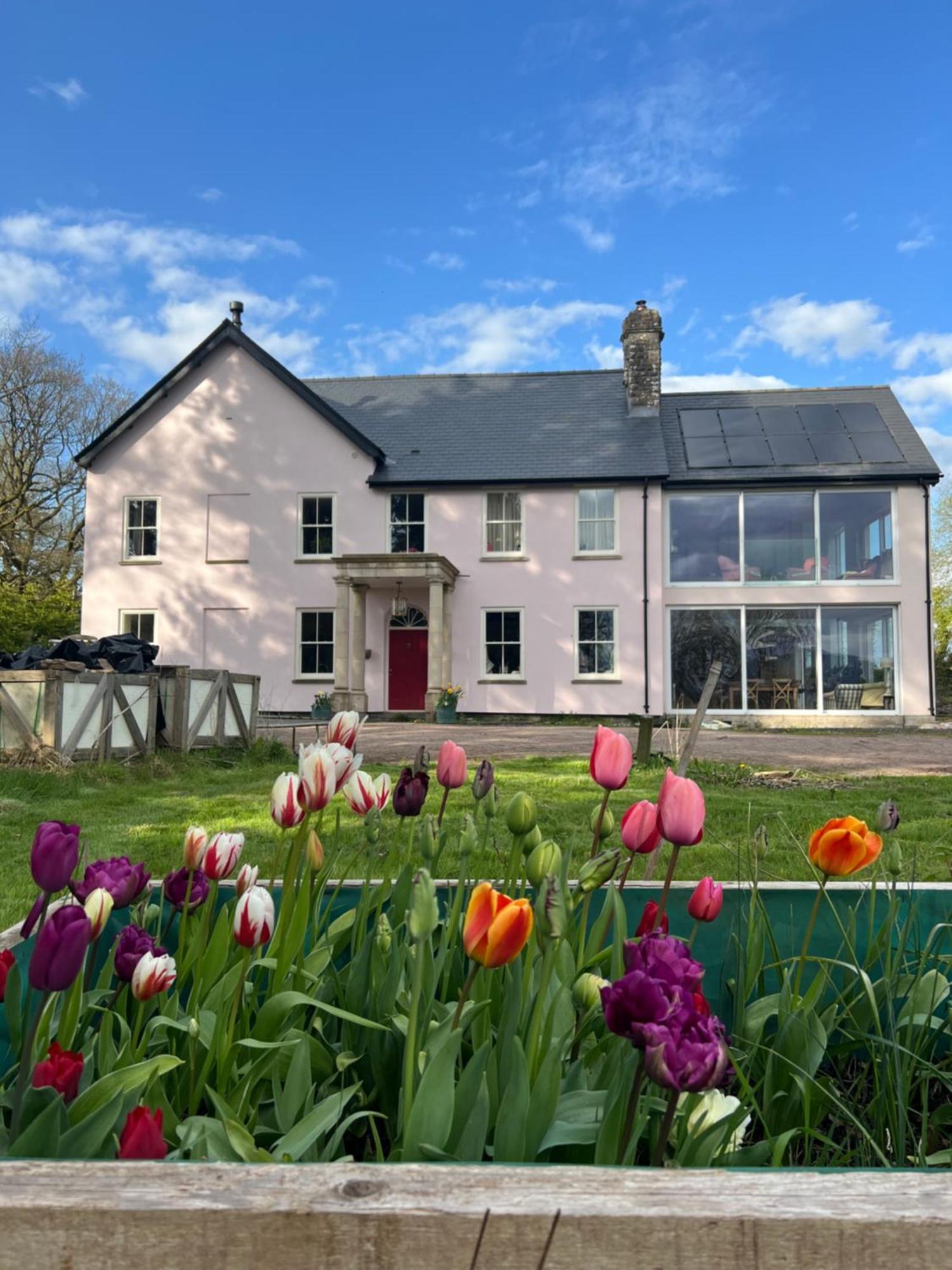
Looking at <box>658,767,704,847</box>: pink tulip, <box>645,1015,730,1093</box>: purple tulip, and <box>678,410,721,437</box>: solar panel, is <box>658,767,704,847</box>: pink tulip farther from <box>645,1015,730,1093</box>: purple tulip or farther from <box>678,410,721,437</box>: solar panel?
<box>678,410,721,437</box>: solar panel

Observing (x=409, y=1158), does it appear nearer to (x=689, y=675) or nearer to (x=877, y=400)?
(x=689, y=675)

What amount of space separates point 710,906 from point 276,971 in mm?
651

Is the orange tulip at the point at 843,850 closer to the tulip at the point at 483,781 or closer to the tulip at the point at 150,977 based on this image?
the tulip at the point at 483,781

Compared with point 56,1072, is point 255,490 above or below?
above

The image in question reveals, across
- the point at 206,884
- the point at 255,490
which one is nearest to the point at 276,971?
the point at 206,884

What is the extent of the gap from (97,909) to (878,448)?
68.1 feet

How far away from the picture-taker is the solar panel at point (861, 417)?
A: 19.7 meters

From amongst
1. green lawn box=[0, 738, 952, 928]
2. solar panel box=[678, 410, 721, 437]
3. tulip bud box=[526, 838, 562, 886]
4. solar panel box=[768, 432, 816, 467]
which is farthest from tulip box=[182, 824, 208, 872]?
solar panel box=[678, 410, 721, 437]

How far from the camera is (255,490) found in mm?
20062

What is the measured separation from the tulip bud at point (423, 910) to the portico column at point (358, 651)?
56.9 feet

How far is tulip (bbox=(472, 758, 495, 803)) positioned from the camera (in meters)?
1.58

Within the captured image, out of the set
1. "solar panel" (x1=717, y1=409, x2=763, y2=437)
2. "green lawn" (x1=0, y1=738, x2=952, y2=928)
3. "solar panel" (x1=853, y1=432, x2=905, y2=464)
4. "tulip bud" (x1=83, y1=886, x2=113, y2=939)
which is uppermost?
"solar panel" (x1=717, y1=409, x2=763, y2=437)

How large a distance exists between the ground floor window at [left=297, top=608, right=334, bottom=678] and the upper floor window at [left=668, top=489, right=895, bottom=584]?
7.74m

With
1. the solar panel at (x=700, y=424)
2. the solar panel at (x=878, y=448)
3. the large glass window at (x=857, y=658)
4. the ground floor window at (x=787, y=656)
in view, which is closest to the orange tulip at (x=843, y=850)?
the ground floor window at (x=787, y=656)
